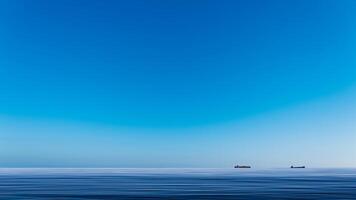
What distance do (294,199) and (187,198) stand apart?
9545mm

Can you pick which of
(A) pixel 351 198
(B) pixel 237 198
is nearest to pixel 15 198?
(B) pixel 237 198

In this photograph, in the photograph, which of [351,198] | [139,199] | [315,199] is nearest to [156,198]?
[139,199]

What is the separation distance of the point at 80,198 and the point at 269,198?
17.1 meters

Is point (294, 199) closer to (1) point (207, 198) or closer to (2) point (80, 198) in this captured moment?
(1) point (207, 198)

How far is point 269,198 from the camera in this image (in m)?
44.2

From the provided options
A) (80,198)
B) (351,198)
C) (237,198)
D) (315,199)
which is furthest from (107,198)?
(351,198)

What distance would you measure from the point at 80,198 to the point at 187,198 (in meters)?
9.56

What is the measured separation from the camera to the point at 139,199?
4350cm

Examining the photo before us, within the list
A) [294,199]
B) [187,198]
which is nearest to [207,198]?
[187,198]

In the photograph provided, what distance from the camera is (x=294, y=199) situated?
43.2 meters

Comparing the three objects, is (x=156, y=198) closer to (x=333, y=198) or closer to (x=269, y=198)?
(x=269, y=198)

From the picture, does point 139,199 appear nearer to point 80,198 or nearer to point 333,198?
point 80,198

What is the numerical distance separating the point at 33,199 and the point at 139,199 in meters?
9.17

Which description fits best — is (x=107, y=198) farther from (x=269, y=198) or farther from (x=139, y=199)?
(x=269, y=198)
